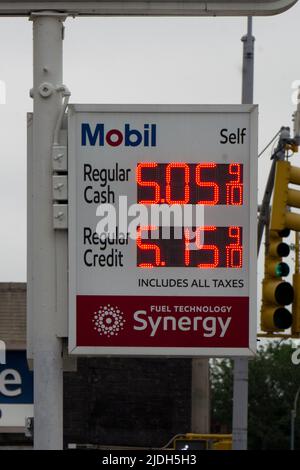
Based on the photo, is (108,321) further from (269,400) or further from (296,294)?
(269,400)

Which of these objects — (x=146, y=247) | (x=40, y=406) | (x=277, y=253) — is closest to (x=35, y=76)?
(x=146, y=247)

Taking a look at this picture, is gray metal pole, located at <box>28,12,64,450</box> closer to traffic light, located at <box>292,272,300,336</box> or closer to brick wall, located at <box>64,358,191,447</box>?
traffic light, located at <box>292,272,300,336</box>

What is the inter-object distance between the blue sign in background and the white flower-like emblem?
1631 centimetres

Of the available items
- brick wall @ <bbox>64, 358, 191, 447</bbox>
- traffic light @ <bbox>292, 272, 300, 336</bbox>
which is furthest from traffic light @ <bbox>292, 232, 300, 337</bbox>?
brick wall @ <bbox>64, 358, 191, 447</bbox>

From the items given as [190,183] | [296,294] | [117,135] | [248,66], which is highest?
[248,66]

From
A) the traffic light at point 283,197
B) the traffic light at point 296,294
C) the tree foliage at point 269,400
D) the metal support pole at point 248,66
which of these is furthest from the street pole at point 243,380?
the tree foliage at point 269,400

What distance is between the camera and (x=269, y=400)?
90.2m

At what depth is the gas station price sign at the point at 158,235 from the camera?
12.5 m

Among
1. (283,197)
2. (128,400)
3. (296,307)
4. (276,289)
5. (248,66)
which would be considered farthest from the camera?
(128,400)

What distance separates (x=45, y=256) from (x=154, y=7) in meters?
2.45

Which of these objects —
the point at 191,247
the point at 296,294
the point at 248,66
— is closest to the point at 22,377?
the point at 248,66

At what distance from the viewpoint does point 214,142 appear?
12.8 meters

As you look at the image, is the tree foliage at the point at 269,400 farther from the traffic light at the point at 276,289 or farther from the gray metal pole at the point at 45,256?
the gray metal pole at the point at 45,256

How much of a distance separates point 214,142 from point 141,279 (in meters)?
1.34
